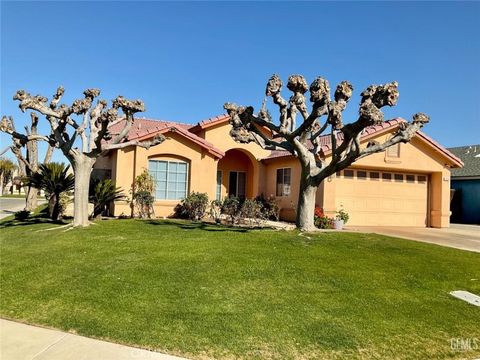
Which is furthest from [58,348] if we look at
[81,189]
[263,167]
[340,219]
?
[263,167]

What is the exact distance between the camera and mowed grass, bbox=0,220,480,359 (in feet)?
17.6

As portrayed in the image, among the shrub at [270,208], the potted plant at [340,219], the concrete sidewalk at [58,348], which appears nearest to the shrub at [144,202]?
the shrub at [270,208]

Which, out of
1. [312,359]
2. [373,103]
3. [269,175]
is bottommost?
[312,359]

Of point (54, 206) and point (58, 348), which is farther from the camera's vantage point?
point (54, 206)

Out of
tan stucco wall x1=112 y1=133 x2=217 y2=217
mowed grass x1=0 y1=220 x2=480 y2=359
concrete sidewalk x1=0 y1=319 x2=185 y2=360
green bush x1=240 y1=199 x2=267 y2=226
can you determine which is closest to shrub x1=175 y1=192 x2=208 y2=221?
tan stucco wall x1=112 y1=133 x2=217 y2=217

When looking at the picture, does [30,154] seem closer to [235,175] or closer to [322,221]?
[235,175]

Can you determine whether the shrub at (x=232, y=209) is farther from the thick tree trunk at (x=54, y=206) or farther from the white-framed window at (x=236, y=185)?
the thick tree trunk at (x=54, y=206)

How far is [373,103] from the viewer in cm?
1015

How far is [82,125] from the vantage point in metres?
13.8

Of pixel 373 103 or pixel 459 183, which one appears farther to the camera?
pixel 459 183

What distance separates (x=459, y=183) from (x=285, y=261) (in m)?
22.0

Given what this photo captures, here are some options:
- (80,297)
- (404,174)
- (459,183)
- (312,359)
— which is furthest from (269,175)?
(312,359)

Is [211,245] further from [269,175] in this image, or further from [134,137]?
[269,175]

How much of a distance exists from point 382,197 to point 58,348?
16920 mm
